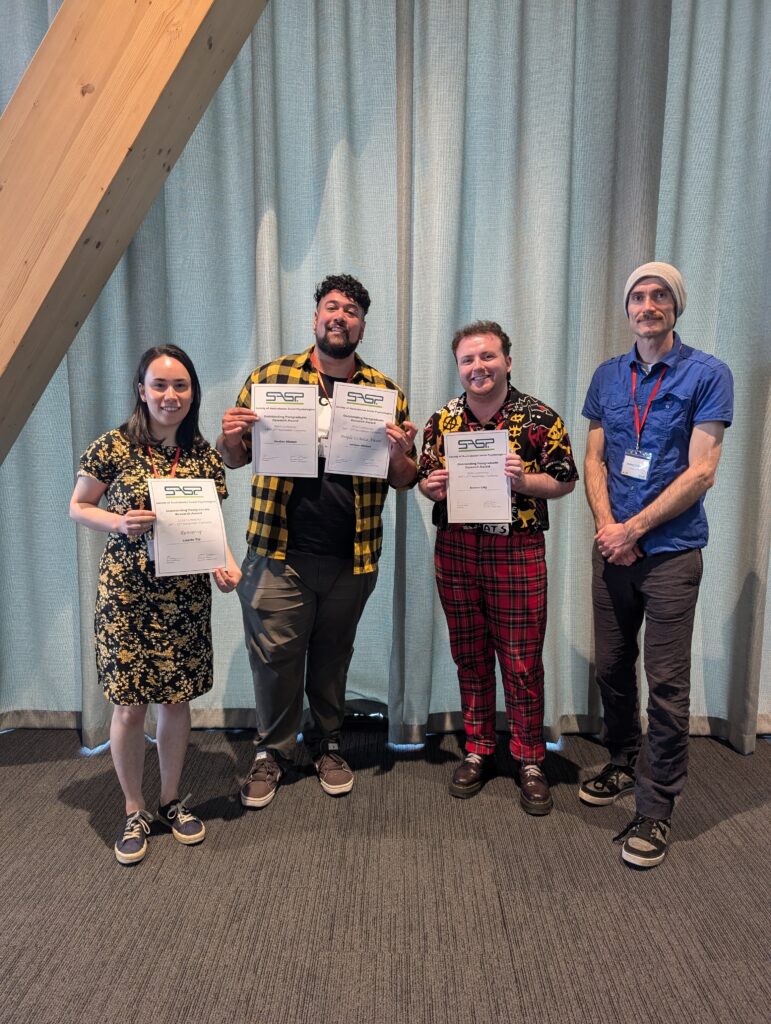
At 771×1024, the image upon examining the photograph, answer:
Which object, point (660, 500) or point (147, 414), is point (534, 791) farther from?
point (147, 414)

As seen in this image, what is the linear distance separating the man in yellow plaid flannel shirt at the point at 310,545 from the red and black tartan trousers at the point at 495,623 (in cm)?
31

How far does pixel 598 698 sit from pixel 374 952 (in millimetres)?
1524

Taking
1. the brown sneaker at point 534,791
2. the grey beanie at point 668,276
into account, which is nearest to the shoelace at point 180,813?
the brown sneaker at point 534,791

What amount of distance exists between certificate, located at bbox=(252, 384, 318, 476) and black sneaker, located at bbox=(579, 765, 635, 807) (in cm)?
155

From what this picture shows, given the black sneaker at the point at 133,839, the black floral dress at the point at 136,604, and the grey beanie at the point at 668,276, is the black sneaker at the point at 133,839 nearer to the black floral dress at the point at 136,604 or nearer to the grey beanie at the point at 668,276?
the black floral dress at the point at 136,604

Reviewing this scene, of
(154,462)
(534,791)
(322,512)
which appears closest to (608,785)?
(534,791)

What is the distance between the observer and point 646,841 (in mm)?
1975

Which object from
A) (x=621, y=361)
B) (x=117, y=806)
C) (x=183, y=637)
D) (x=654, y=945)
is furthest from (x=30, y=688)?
(x=621, y=361)

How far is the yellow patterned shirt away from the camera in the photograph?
6.88ft

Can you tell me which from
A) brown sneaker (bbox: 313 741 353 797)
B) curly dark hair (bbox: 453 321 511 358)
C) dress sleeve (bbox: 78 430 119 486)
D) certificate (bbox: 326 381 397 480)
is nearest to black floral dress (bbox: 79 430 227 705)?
dress sleeve (bbox: 78 430 119 486)

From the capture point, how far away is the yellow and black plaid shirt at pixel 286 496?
7.09ft

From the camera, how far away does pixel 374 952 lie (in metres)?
1.66

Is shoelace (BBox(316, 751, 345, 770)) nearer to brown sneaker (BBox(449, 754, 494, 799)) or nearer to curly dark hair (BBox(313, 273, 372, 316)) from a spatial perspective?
brown sneaker (BBox(449, 754, 494, 799))

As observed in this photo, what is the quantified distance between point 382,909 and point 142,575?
1175 mm
